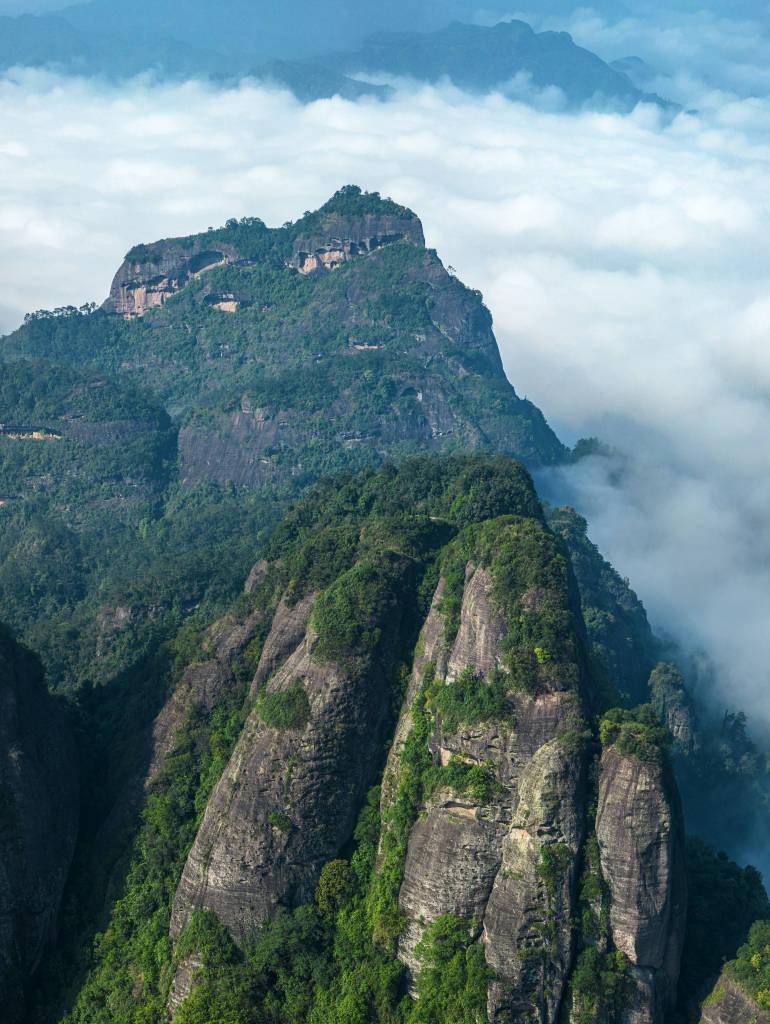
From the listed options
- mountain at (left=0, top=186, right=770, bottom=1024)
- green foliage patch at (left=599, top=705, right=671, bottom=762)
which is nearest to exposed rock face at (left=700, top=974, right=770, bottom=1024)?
mountain at (left=0, top=186, right=770, bottom=1024)

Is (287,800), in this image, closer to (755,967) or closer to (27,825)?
(27,825)

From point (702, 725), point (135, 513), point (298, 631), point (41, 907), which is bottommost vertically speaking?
point (41, 907)

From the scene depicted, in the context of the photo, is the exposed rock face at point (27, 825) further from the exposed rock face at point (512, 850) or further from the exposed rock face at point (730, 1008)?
the exposed rock face at point (730, 1008)

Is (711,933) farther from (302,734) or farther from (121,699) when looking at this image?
(121,699)

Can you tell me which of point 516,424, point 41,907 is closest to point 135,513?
point 516,424

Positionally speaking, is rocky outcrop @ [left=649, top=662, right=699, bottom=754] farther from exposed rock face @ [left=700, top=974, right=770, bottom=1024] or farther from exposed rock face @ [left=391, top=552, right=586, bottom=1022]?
exposed rock face @ [left=391, top=552, right=586, bottom=1022]
